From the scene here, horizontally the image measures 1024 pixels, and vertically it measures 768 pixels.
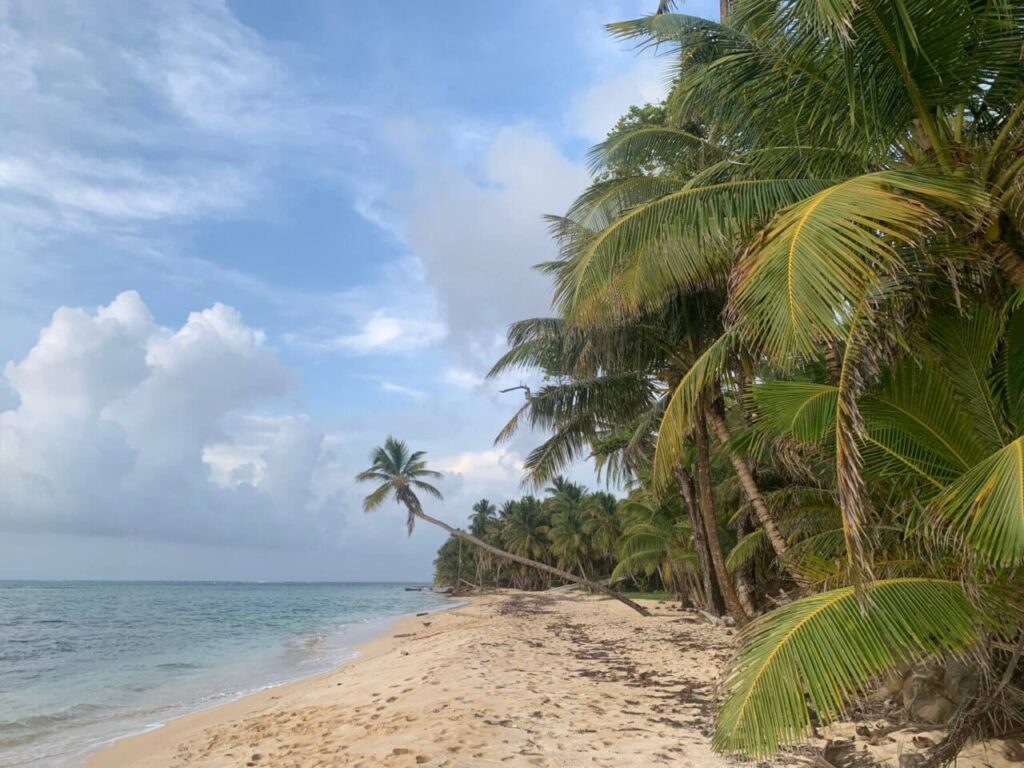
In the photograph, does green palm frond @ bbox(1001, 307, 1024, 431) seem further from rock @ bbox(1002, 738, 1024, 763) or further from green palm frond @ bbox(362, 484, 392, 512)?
green palm frond @ bbox(362, 484, 392, 512)

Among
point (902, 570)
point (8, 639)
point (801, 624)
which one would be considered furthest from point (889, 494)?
point (8, 639)

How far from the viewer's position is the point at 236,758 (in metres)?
6.75

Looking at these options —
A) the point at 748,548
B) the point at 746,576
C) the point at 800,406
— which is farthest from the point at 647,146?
the point at 746,576

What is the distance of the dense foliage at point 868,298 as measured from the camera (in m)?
3.02

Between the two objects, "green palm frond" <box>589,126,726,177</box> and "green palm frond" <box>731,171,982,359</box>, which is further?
"green palm frond" <box>589,126,726,177</box>

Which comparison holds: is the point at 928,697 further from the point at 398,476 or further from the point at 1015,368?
the point at 398,476

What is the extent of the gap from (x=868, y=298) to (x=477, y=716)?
17.5 feet

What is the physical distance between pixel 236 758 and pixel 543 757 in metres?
3.59

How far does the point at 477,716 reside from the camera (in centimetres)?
649

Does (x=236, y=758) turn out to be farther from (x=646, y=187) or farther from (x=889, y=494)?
(x=646, y=187)

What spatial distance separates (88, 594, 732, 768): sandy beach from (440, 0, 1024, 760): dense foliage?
83.8 inches

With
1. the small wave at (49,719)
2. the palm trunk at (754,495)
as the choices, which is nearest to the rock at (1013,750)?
the palm trunk at (754,495)

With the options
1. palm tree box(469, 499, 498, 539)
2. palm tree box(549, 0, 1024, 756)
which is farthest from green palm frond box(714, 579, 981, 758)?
palm tree box(469, 499, 498, 539)

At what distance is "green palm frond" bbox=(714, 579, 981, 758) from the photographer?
2.92 m
